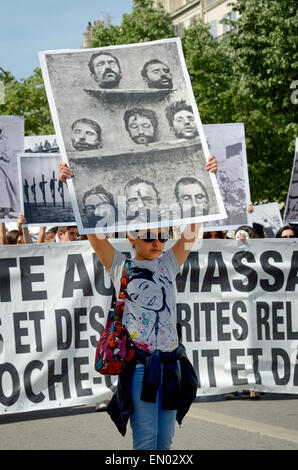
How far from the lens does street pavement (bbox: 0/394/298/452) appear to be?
618 centimetres

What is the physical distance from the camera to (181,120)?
4.82m

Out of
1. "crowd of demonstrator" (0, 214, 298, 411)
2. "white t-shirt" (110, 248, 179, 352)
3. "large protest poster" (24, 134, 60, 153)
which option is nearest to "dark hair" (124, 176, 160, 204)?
"white t-shirt" (110, 248, 179, 352)

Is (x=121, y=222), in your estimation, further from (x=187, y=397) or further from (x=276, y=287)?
(x=276, y=287)

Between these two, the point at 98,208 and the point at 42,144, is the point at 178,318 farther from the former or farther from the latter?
the point at 42,144

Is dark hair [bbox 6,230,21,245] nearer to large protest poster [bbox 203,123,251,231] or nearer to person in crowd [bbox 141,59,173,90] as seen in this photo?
large protest poster [bbox 203,123,251,231]

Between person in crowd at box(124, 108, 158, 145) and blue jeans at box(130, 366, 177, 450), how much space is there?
1.21 metres

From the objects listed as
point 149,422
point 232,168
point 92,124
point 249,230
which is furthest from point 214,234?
point 149,422

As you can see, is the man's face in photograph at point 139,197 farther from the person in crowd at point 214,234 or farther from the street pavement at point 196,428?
the person in crowd at point 214,234

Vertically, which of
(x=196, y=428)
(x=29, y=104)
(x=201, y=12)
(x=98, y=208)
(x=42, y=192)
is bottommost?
(x=196, y=428)

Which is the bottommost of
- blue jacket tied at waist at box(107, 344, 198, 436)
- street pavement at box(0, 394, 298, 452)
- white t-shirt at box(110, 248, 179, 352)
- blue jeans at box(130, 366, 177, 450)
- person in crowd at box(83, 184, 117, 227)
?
street pavement at box(0, 394, 298, 452)

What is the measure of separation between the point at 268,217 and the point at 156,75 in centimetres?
880

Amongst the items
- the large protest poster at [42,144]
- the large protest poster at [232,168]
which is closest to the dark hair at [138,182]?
the large protest poster at [232,168]

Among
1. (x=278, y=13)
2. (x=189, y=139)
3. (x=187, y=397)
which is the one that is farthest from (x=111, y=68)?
(x=278, y=13)

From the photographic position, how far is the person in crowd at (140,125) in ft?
15.4
